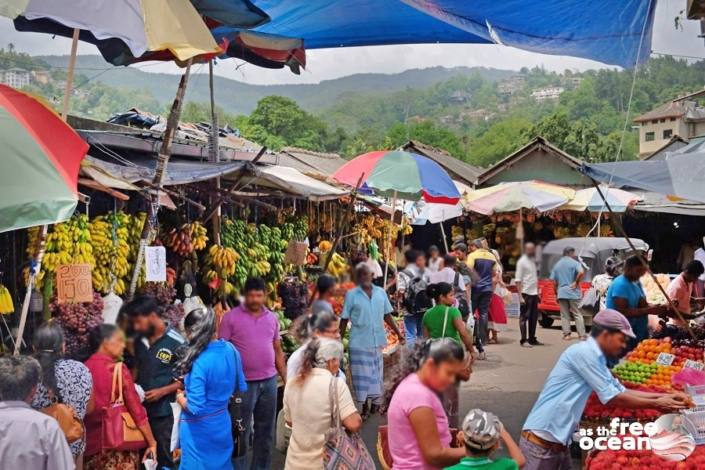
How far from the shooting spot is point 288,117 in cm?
6906

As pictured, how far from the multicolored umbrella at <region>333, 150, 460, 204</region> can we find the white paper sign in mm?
3989

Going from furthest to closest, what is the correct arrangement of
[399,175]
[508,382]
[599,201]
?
[599,201]
[508,382]
[399,175]

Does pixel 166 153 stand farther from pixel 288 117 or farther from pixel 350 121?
pixel 350 121

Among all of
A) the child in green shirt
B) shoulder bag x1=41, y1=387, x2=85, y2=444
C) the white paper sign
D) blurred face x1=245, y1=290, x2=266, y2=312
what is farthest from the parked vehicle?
the child in green shirt

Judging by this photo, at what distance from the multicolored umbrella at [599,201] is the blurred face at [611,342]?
14672mm

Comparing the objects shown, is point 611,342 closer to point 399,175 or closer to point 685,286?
point 685,286

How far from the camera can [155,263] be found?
Answer: 6.71 metres

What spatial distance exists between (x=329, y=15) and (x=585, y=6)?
2.78m

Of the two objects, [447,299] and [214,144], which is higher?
[214,144]

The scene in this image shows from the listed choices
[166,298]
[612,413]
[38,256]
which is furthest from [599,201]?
[38,256]

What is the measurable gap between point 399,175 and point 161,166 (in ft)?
14.4

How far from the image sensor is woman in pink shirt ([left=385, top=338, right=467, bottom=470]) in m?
4.06

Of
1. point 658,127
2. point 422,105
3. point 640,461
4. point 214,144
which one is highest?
point 422,105

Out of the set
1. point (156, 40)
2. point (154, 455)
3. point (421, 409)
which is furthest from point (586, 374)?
point (156, 40)
